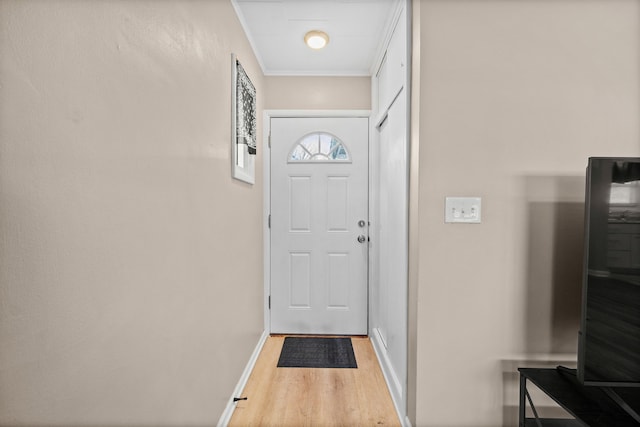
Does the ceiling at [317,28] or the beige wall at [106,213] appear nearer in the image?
the beige wall at [106,213]

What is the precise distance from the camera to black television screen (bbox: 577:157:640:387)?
1.17 m

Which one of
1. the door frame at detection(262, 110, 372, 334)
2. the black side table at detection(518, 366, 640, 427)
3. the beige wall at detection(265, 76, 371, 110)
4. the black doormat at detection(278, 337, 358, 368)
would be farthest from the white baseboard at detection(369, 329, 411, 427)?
the beige wall at detection(265, 76, 371, 110)

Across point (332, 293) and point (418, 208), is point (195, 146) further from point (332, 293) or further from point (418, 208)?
point (332, 293)

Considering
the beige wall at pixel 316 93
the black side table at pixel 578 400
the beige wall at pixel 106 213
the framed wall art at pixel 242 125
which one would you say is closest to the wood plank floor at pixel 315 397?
the beige wall at pixel 106 213

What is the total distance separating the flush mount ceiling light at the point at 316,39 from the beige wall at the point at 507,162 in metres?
0.96

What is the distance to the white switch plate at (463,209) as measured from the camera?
1.51 meters

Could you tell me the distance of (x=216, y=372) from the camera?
1615 mm

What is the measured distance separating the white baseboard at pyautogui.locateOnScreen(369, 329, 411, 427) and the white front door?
0.35 meters

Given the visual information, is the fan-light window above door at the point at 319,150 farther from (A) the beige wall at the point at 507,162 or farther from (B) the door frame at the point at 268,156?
(A) the beige wall at the point at 507,162

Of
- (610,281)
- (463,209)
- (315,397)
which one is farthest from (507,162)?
(315,397)

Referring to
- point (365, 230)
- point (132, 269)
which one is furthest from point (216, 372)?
point (365, 230)

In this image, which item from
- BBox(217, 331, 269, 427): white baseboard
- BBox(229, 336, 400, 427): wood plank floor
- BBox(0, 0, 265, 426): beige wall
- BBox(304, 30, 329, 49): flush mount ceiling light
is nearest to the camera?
BBox(0, 0, 265, 426): beige wall

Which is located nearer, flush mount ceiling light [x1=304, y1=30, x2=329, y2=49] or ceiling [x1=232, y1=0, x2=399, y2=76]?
ceiling [x1=232, y1=0, x2=399, y2=76]

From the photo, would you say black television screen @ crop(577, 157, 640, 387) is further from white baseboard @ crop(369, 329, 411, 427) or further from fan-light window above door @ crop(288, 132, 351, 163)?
fan-light window above door @ crop(288, 132, 351, 163)
